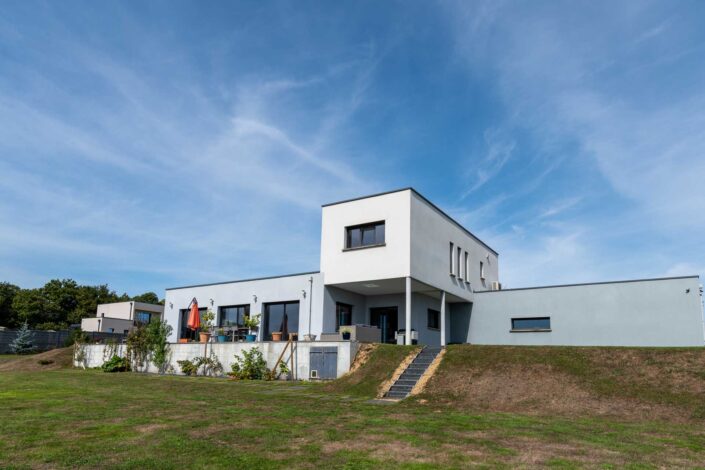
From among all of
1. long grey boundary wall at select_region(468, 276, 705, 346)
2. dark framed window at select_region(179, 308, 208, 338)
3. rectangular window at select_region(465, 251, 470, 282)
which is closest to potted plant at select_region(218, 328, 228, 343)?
dark framed window at select_region(179, 308, 208, 338)

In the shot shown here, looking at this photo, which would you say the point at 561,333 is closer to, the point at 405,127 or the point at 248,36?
the point at 405,127

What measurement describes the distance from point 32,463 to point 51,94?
45.1 feet

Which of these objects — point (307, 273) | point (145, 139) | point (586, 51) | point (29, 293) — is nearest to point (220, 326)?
point (307, 273)

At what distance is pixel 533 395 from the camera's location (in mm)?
13031

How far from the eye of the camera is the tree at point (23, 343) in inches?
1307

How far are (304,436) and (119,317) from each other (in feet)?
150

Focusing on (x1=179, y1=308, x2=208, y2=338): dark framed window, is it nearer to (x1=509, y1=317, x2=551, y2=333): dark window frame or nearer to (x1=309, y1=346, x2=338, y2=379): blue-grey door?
(x1=309, y1=346, x2=338, y2=379): blue-grey door

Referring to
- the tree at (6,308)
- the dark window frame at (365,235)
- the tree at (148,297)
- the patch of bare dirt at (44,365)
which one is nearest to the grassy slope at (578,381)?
the dark window frame at (365,235)

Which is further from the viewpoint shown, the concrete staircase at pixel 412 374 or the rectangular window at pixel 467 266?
the rectangular window at pixel 467 266

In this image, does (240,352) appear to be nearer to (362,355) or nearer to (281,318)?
(281,318)

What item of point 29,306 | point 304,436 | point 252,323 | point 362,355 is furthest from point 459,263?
point 29,306

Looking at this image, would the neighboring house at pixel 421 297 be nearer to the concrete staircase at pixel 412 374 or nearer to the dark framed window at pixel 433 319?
the dark framed window at pixel 433 319

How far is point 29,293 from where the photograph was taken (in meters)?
59.2

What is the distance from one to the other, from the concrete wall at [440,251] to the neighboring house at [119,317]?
2627 centimetres
